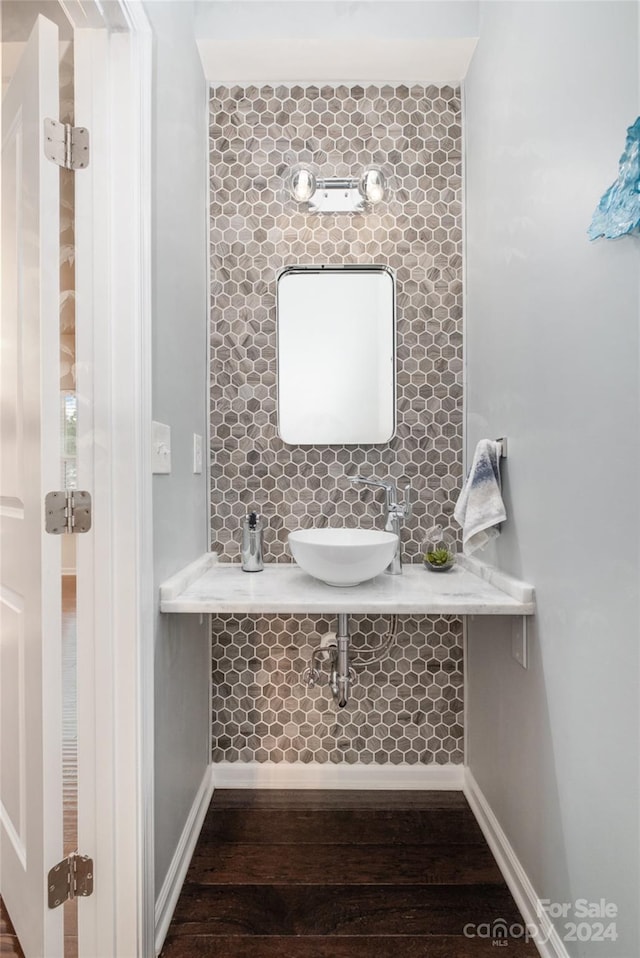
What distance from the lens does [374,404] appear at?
2.01m

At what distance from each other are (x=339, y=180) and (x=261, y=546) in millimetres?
1385

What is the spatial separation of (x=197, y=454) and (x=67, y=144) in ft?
3.13

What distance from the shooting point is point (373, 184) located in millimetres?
1910

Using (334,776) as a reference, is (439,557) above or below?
above

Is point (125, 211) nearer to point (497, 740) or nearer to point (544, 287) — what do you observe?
point (544, 287)

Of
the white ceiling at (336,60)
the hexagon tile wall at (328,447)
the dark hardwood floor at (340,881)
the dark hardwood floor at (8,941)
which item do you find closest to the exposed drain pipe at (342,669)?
the hexagon tile wall at (328,447)

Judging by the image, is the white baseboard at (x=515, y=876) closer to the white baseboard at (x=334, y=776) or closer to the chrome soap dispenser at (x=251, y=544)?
the white baseboard at (x=334, y=776)

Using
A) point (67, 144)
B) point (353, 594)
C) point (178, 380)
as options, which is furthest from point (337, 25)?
point (353, 594)

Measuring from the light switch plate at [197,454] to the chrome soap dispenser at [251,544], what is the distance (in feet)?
0.80

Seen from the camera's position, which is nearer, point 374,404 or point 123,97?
point 123,97

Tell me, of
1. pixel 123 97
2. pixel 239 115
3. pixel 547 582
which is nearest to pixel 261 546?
pixel 547 582

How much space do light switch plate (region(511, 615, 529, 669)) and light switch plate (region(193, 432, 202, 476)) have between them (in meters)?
1.12

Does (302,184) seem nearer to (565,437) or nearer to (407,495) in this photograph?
(407,495)

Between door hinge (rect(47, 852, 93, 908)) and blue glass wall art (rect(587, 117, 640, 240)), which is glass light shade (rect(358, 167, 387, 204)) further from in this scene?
door hinge (rect(47, 852, 93, 908))
